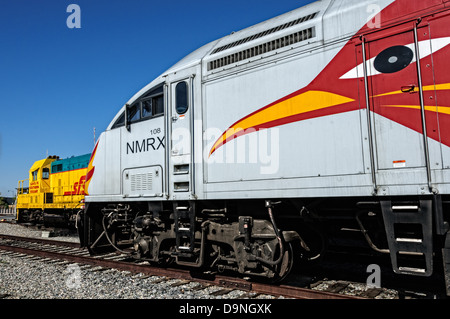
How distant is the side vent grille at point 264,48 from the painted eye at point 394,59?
1.03 metres

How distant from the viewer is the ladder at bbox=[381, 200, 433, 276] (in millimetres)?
3785

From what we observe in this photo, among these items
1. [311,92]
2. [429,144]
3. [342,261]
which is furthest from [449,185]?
[342,261]

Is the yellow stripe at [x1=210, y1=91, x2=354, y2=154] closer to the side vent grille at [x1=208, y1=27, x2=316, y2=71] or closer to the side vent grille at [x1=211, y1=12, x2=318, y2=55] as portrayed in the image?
the side vent grille at [x1=208, y1=27, x2=316, y2=71]

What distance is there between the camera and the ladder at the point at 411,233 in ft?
12.4

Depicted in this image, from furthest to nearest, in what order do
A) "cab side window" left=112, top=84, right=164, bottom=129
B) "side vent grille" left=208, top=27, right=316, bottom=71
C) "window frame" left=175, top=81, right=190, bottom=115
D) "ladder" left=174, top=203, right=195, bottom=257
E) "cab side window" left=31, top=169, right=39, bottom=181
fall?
"cab side window" left=31, top=169, right=39, bottom=181 < "cab side window" left=112, top=84, right=164, bottom=129 < "window frame" left=175, top=81, right=190, bottom=115 < "ladder" left=174, top=203, right=195, bottom=257 < "side vent grille" left=208, top=27, right=316, bottom=71

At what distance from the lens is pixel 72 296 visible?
5484 millimetres

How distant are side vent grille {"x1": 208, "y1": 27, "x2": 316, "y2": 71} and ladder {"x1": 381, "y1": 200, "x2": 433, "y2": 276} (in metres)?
2.51

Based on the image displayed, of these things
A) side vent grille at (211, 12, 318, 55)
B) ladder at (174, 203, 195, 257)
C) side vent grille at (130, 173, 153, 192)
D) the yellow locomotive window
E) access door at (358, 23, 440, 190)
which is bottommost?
ladder at (174, 203, 195, 257)

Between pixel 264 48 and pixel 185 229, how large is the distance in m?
3.25

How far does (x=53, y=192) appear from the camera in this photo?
740 inches

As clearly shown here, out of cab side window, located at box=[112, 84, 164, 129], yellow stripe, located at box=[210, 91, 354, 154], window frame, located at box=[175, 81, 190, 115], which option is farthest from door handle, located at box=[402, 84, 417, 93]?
cab side window, located at box=[112, 84, 164, 129]

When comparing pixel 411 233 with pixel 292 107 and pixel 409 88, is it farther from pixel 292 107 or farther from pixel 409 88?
pixel 292 107

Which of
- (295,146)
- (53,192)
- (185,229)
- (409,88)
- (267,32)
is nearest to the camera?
(409,88)

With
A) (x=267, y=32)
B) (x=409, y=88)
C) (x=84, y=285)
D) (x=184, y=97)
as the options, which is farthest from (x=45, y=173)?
(x=409, y=88)
